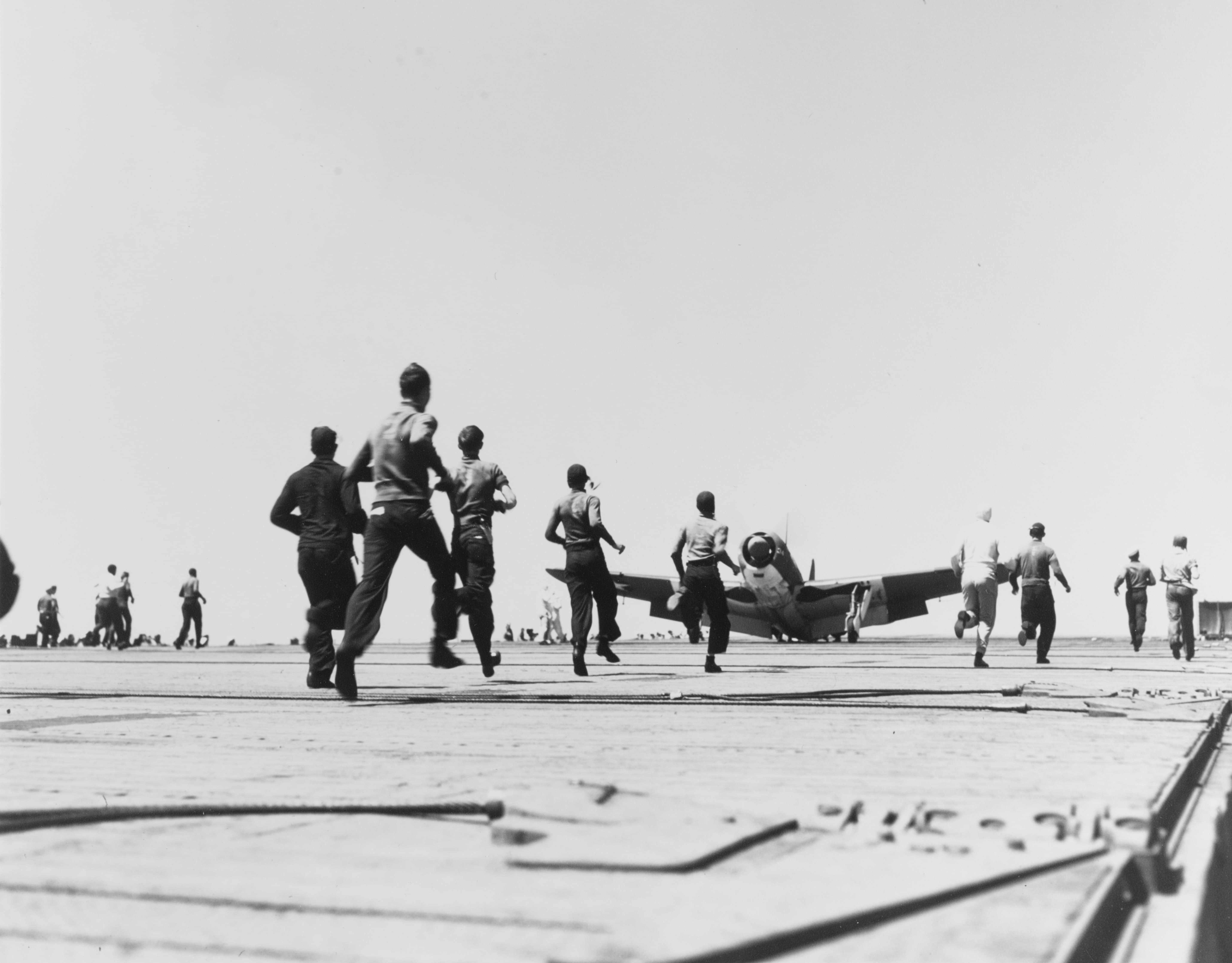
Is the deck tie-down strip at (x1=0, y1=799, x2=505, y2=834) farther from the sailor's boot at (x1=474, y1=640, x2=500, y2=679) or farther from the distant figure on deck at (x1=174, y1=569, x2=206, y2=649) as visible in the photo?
the distant figure on deck at (x1=174, y1=569, x2=206, y2=649)

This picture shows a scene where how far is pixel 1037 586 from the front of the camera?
13484 mm

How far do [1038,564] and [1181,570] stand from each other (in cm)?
320

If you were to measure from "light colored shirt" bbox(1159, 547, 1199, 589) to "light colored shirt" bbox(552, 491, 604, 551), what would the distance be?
9.23 meters

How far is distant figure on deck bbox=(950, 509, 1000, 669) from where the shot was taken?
1195 cm

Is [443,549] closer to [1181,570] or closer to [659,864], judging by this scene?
[659,864]

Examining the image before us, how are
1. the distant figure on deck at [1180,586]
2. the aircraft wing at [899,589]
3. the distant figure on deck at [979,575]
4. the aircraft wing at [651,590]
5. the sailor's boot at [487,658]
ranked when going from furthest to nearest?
the aircraft wing at [651,590]
the aircraft wing at [899,589]
the distant figure on deck at [1180,586]
the distant figure on deck at [979,575]
the sailor's boot at [487,658]

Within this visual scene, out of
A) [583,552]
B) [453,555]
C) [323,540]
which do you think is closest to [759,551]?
[583,552]

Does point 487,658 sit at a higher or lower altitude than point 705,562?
lower

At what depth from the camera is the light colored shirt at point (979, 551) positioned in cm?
1226

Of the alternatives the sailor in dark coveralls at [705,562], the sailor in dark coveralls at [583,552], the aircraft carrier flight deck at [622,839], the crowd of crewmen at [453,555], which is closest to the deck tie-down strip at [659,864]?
the aircraft carrier flight deck at [622,839]

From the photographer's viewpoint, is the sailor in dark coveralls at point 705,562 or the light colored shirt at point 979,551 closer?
the sailor in dark coveralls at point 705,562

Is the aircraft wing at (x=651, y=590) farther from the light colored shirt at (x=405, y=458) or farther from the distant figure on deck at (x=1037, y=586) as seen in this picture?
the light colored shirt at (x=405, y=458)

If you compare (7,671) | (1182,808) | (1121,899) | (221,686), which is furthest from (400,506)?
(7,671)

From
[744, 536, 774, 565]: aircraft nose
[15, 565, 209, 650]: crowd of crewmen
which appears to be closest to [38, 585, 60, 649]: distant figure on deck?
[15, 565, 209, 650]: crowd of crewmen
